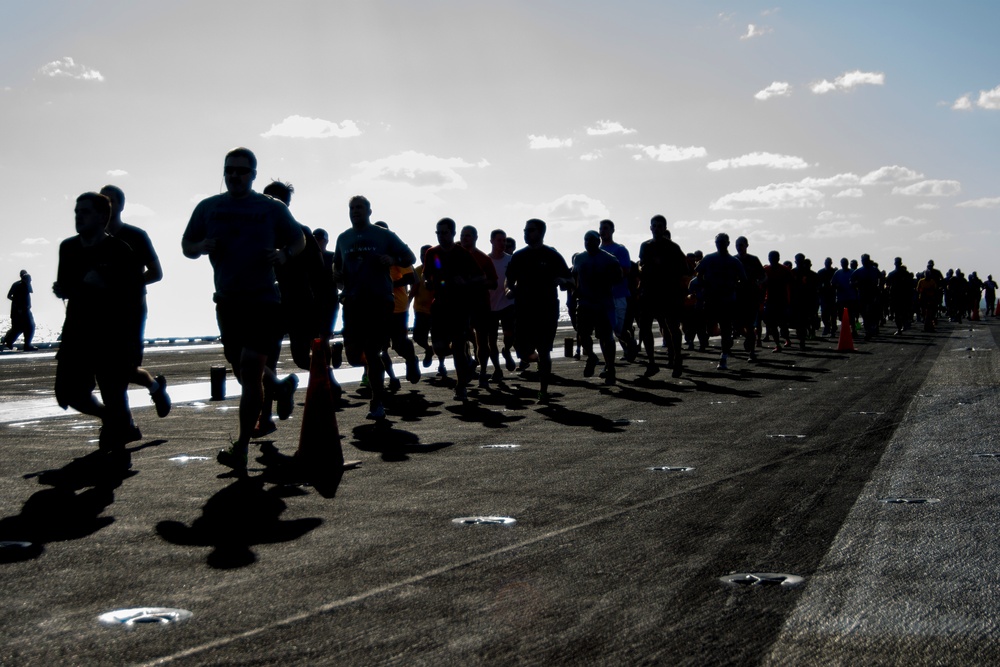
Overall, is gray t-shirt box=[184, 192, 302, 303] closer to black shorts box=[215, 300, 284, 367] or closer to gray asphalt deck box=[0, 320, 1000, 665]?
black shorts box=[215, 300, 284, 367]

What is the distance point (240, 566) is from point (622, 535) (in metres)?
Result: 1.48

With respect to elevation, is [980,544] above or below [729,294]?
below

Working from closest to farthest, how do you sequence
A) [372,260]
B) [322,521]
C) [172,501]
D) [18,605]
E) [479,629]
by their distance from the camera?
[479,629] → [18,605] → [322,521] → [172,501] → [372,260]

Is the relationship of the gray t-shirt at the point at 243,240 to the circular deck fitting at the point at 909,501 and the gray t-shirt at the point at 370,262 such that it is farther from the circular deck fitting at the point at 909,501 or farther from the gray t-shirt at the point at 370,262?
the circular deck fitting at the point at 909,501

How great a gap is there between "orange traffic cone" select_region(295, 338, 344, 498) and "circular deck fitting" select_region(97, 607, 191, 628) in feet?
7.78

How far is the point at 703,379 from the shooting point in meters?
14.6

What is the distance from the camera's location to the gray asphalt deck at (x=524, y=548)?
3.24m

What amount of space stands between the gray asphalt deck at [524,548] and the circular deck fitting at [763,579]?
0.05 m

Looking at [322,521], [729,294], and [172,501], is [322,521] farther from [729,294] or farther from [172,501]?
[729,294]

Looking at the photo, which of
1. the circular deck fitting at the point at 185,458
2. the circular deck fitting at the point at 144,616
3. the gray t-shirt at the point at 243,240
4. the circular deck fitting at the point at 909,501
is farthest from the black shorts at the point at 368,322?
the circular deck fitting at the point at 144,616

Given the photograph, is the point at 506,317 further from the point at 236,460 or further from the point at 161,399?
the point at 236,460

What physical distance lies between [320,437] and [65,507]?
1.25 meters

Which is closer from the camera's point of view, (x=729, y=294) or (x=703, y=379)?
(x=703, y=379)

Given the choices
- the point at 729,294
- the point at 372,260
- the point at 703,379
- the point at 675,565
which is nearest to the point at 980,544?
the point at 675,565
